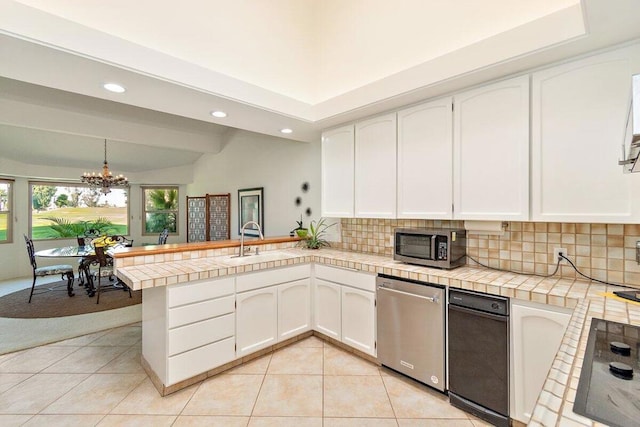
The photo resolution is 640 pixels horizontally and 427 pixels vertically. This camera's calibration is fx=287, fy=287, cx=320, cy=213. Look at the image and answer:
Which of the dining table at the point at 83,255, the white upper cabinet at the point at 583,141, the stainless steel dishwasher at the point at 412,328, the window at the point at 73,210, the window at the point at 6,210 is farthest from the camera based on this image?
the window at the point at 73,210

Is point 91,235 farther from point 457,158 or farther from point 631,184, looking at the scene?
point 631,184

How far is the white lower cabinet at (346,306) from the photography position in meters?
2.57

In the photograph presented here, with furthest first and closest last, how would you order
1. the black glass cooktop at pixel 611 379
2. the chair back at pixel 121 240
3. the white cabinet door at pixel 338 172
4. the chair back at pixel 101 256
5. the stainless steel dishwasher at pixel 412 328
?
1. the chair back at pixel 121 240
2. the chair back at pixel 101 256
3. the white cabinet door at pixel 338 172
4. the stainless steel dishwasher at pixel 412 328
5. the black glass cooktop at pixel 611 379

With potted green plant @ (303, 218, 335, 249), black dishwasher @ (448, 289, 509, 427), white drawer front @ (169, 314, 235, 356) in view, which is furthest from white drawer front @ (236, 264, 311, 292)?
black dishwasher @ (448, 289, 509, 427)

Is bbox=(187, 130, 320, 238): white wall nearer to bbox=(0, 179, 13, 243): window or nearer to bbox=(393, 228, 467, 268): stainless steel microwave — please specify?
bbox=(393, 228, 467, 268): stainless steel microwave

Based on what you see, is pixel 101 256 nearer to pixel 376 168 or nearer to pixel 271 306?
pixel 271 306

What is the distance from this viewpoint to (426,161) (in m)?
2.42

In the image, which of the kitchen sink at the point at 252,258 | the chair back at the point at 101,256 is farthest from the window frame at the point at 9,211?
Result: the kitchen sink at the point at 252,258

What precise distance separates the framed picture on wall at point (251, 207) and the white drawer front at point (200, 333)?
2576 mm

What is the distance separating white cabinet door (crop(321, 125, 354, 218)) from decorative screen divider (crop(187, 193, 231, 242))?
3242mm

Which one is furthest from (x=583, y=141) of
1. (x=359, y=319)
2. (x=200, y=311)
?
(x=200, y=311)

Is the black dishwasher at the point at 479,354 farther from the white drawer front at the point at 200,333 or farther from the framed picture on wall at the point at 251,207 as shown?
→ the framed picture on wall at the point at 251,207

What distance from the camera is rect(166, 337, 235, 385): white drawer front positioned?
84.6 inches

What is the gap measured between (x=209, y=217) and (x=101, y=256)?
7.60ft
